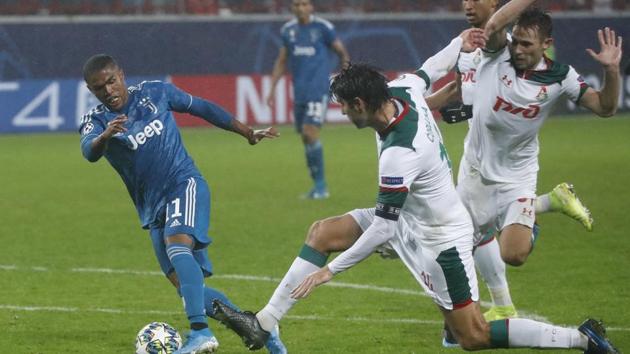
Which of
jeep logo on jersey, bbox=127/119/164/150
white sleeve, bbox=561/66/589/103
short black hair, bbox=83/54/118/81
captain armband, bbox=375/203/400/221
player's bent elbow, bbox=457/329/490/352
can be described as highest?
short black hair, bbox=83/54/118/81

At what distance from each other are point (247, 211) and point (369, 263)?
3.76 m

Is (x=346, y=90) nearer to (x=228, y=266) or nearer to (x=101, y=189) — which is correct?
(x=228, y=266)

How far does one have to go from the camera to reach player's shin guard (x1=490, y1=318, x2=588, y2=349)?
690 centimetres

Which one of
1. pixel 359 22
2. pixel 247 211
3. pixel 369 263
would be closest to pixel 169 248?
pixel 369 263

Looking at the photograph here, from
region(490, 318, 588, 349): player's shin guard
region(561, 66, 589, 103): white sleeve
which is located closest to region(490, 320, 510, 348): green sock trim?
region(490, 318, 588, 349): player's shin guard

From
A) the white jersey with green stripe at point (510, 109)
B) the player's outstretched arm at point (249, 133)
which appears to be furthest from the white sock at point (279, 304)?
the white jersey with green stripe at point (510, 109)

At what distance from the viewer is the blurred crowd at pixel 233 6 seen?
26.8m

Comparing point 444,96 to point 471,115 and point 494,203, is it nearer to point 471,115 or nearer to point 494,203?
point 471,115

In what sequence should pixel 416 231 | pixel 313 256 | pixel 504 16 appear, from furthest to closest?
pixel 504 16
pixel 313 256
pixel 416 231

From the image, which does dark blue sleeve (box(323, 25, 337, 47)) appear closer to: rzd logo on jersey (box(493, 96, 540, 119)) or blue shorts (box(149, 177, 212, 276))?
rzd logo on jersey (box(493, 96, 540, 119))

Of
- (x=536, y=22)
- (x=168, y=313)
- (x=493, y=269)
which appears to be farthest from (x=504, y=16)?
(x=168, y=313)

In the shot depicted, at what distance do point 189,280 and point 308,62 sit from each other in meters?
10.1

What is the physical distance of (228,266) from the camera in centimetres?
1141

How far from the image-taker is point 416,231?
707 cm
